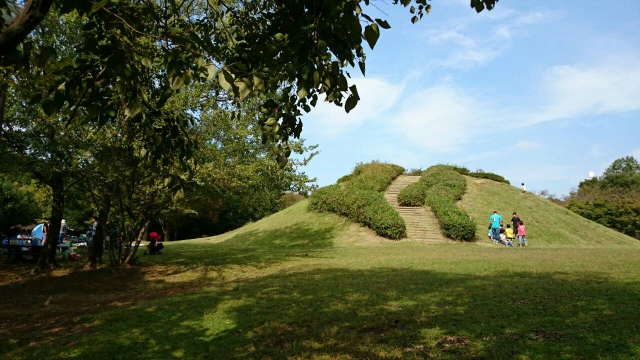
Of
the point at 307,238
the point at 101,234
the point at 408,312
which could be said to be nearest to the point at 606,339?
the point at 408,312

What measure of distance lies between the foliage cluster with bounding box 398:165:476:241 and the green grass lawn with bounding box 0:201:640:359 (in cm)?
987

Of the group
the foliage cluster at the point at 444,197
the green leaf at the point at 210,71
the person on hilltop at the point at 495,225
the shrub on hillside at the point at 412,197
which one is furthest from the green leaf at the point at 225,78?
the shrub on hillside at the point at 412,197

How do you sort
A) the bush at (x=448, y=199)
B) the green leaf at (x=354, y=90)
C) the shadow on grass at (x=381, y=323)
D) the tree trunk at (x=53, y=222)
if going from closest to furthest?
the green leaf at (x=354, y=90), the shadow on grass at (x=381, y=323), the tree trunk at (x=53, y=222), the bush at (x=448, y=199)

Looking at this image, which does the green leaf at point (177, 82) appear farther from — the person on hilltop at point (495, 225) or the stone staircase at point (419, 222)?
the person on hilltop at point (495, 225)

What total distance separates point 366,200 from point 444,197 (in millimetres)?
4769

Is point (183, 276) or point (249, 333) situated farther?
point (183, 276)

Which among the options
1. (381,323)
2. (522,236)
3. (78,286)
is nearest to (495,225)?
(522,236)

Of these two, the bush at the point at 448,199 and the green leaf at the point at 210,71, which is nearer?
the green leaf at the point at 210,71

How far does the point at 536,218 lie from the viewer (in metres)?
26.4

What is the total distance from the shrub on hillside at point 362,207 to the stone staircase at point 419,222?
951mm

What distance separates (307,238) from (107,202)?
521 inches

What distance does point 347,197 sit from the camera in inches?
1045

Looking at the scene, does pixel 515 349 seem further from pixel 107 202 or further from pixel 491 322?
pixel 107 202

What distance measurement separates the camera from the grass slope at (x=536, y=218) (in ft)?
77.3
